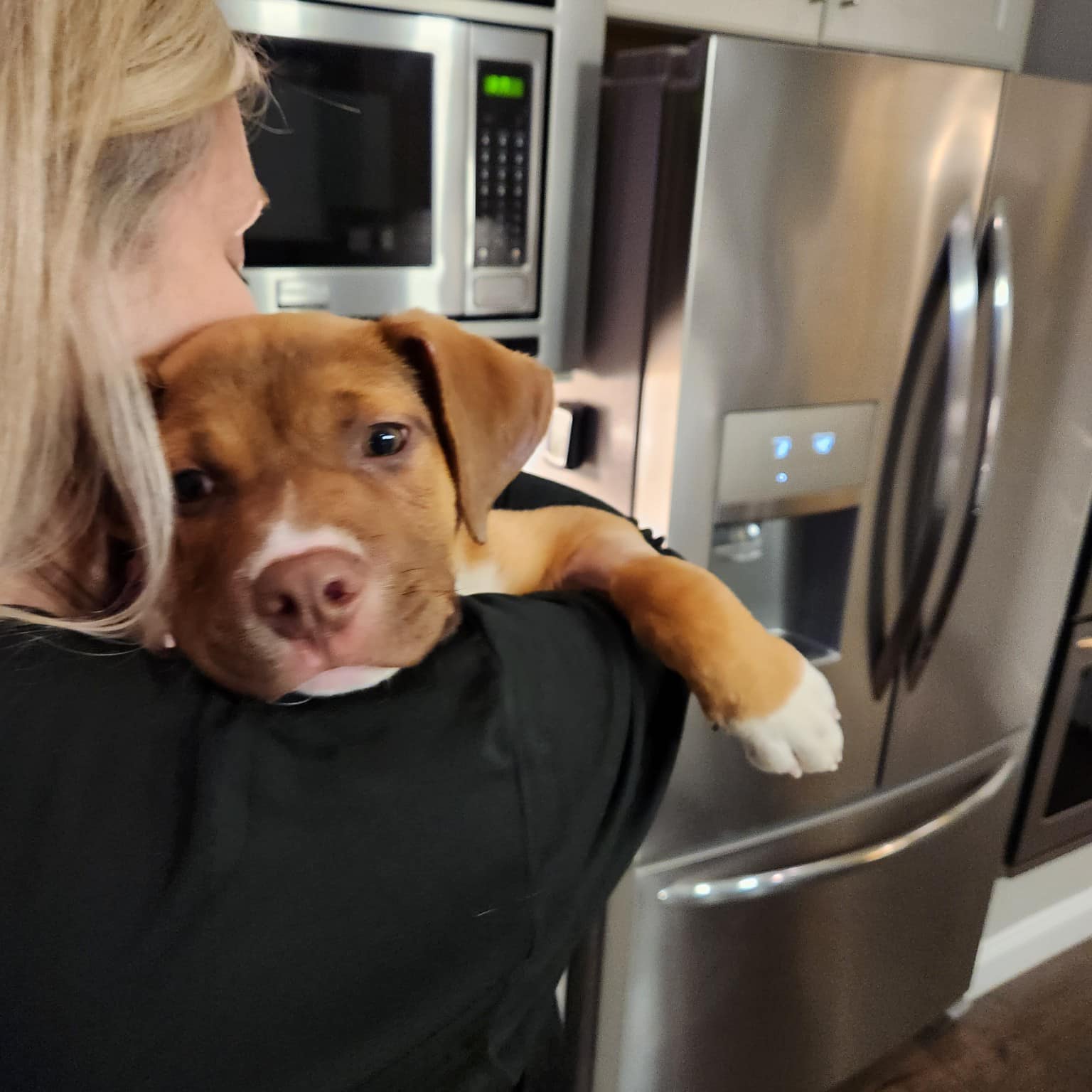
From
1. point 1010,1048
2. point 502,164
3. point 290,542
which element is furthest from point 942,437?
point 1010,1048

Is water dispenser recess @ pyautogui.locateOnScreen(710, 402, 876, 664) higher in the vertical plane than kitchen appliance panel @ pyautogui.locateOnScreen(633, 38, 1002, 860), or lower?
lower

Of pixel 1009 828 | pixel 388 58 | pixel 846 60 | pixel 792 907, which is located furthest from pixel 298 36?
pixel 1009 828

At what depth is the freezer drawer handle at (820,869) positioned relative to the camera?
5.69ft

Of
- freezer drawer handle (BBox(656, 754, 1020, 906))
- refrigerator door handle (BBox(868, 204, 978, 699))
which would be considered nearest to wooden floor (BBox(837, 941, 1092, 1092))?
freezer drawer handle (BBox(656, 754, 1020, 906))

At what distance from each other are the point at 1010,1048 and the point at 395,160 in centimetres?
253

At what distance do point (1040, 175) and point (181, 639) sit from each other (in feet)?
5.48

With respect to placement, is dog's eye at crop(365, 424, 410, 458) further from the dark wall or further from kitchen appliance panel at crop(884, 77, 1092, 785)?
the dark wall

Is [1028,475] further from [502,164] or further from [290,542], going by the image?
[290,542]

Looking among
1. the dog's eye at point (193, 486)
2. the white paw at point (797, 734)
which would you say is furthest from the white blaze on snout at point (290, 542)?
the white paw at point (797, 734)

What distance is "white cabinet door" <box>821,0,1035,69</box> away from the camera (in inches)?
69.1

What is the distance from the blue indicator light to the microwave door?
23.9 inches

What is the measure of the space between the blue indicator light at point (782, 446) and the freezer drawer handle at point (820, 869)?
2.63 ft

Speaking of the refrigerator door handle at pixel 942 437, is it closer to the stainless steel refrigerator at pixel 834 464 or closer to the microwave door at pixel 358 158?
the stainless steel refrigerator at pixel 834 464

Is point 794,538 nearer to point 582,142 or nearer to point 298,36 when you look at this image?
point 582,142
